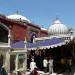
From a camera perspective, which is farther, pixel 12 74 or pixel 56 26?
pixel 56 26

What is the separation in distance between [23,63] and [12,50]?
61.0 inches

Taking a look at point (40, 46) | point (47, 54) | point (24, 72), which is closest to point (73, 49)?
point (47, 54)

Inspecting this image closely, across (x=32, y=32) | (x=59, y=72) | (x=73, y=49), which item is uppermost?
(x=32, y=32)

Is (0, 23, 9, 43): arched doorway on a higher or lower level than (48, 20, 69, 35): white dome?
lower

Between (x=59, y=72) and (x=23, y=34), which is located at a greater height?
(x=23, y=34)

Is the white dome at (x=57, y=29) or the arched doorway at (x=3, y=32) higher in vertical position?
the white dome at (x=57, y=29)

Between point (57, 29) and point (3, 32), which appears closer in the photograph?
point (3, 32)

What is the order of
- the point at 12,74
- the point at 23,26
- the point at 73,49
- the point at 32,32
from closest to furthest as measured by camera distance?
the point at 12,74
the point at 73,49
the point at 23,26
the point at 32,32

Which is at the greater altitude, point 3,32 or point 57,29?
point 57,29

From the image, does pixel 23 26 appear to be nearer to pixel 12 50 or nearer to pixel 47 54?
pixel 47 54

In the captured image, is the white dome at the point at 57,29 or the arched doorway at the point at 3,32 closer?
the arched doorway at the point at 3,32

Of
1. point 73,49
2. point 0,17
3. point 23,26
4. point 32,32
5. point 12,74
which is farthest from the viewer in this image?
point 32,32

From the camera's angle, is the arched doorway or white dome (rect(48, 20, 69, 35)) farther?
white dome (rect(48, 20, 69, 35))

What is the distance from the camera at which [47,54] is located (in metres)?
22.1
